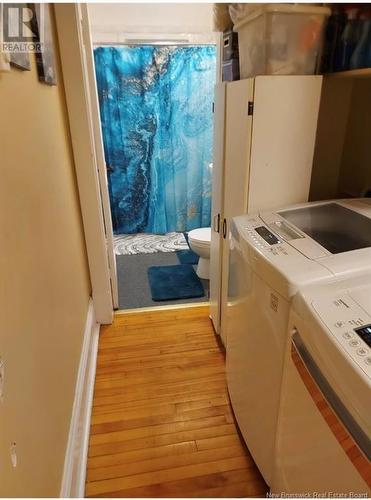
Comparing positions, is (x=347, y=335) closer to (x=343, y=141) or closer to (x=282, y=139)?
(x=282, y=139)

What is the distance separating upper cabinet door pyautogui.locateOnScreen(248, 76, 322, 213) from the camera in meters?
1.38

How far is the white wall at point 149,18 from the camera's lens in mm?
2990

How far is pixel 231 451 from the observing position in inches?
59.1

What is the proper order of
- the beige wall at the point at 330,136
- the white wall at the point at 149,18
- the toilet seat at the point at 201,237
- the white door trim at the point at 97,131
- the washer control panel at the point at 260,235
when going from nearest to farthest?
the washer control panel at the point at 260,235 → the beige wall at the point at 330,136 → the white door trim at the point at 97,131 → the toilet seat at the point at 201,237 → the white wall at the point at 149,18

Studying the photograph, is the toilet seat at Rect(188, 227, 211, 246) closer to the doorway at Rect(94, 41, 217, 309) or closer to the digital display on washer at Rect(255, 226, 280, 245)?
the doorway at Rect(94, 41, 217, 309)

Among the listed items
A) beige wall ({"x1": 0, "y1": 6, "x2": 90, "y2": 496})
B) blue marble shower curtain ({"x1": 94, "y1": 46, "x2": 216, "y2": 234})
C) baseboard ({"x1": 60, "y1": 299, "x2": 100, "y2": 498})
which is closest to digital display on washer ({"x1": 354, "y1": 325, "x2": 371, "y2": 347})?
beige wall ({"x1": 0, "y1": 6, "x2": 90, "y2": 496})

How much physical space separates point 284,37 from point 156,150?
2.16 m

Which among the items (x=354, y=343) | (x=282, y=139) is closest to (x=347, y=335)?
(x=354, y=343)

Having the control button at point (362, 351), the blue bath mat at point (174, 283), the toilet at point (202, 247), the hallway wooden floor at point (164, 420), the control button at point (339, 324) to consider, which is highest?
the control button at point (339, 324)

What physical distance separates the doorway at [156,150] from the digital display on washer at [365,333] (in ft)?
6.65

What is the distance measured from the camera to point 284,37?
4.54ft

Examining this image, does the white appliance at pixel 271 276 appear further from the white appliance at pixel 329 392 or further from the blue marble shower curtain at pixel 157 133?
the blue marble shower curtain at pixel 157 133

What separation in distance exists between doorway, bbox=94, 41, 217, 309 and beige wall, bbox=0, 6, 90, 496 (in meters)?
1.42

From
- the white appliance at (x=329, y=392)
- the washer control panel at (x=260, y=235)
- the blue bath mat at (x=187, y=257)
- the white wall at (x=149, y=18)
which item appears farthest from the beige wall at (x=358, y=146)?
the white wall at (x=149, y=18)
